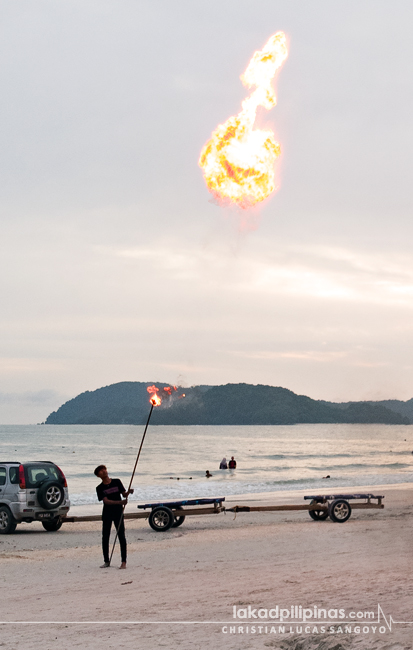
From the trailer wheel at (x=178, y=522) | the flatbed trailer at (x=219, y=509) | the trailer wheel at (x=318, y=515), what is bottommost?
the trailer wheel at (x=318, y=515)

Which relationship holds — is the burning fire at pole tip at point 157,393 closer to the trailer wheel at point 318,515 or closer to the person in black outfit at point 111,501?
the person in black outfit at point 111,501

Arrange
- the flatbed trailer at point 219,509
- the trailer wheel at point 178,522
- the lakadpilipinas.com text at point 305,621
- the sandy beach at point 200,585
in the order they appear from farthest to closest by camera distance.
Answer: the trailer wheel at point 178,522
the flatbed trailer at point 219,509
the sandy beach at point 200,585
the lakadpilipinas.com text at point 305,621

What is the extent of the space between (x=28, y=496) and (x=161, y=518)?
3654 millimetres

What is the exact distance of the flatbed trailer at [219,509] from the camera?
18000 mm

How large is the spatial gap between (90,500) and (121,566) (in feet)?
72.0

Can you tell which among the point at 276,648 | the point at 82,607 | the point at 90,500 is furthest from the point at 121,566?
the point at 90,500

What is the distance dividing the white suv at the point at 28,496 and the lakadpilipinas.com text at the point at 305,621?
10.4 metres

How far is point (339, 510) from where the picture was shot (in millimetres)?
19594

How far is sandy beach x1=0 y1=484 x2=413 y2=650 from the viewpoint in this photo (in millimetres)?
7168

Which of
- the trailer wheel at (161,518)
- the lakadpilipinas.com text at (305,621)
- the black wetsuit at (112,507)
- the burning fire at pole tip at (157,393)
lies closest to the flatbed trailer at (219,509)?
the trailer wheel at (161,518)

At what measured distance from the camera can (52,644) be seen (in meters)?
7.14

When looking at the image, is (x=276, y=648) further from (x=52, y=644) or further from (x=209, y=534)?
(x=209, y=534)

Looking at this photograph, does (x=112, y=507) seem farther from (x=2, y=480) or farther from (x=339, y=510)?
(x=339, y=510)

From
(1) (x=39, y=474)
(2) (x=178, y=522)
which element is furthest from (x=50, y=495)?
(2) (x=178, y=522)
